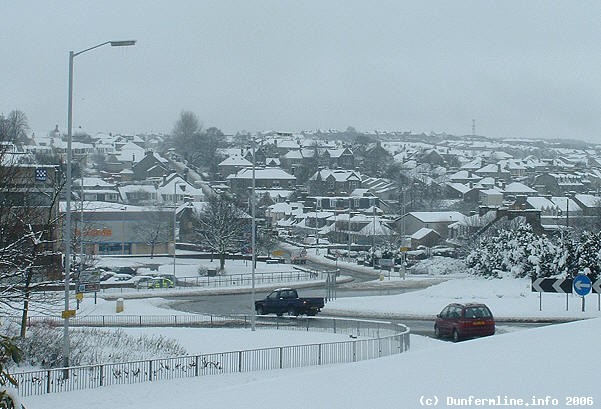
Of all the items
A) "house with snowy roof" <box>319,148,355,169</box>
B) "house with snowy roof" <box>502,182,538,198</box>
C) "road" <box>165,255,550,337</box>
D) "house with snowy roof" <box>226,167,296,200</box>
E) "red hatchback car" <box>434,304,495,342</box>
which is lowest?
"road" <box>165,255,550,337</box>

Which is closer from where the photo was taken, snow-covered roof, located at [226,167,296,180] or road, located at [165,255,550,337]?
road, located at [165,255,550,337]

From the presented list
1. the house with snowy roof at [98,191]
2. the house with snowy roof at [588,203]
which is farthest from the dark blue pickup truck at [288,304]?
the house with snowy roof at [98,191]

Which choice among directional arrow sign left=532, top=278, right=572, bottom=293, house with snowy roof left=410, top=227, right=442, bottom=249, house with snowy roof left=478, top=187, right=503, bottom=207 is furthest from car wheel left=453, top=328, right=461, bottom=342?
house with snowy roof left=478, top=187, right=503, bottom=207

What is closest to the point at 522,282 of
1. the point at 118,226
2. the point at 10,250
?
the point at 10,250

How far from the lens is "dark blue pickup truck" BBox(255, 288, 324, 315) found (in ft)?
120

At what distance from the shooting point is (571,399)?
973 cm

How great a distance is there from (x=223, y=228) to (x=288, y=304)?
1196 inches

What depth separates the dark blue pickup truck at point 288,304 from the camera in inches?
1438

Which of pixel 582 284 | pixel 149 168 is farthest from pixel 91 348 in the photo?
pixel 149 168

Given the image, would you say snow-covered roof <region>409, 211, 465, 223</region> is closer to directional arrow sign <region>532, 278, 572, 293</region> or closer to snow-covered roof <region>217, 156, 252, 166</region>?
directional arrow sign <region>532, 278, 572, 293</region>

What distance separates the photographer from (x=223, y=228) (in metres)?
66.9

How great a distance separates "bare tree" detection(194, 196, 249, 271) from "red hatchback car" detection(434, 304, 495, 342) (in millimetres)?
37819

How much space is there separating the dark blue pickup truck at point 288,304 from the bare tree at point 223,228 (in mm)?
26458

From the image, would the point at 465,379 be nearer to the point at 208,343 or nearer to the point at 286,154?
the point at 208,343
